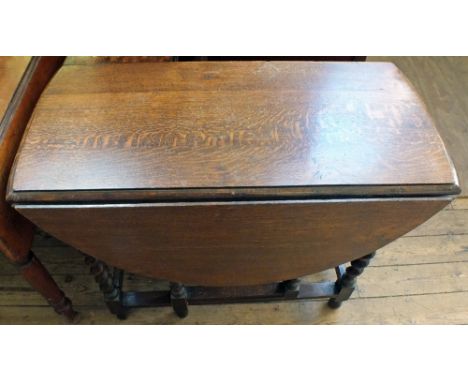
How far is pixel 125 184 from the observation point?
2.30 ft

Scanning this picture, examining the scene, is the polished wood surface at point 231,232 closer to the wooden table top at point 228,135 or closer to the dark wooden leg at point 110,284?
the wooden table top at point 228,135

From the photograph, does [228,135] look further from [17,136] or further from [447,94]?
[447,94]

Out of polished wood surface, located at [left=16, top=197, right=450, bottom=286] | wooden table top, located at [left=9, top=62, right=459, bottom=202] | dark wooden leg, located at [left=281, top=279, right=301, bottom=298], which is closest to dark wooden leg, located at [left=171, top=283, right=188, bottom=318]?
polished wood surface, located at [left=16, top=197, right=450, bottom=286]

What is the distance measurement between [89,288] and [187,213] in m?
0.77

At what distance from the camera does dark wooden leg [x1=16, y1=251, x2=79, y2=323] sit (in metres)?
0.95

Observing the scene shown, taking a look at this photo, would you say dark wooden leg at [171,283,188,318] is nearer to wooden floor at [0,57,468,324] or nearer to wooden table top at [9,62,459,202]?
wooden floor at [0,57,468,324]

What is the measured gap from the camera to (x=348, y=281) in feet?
3.68

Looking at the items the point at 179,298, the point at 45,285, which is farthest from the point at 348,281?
the point at 45,285

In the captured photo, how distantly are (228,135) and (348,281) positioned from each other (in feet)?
2.07

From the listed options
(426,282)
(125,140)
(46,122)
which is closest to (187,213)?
(125,140)

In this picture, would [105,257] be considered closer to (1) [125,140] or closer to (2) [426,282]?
(1) [125,140]

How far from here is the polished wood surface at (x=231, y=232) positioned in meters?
0.71

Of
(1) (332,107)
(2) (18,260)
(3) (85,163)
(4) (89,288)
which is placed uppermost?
(1) (332,107)

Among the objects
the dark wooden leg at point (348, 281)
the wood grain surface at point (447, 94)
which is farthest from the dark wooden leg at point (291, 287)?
the wood grain surface at point (447, 94)
